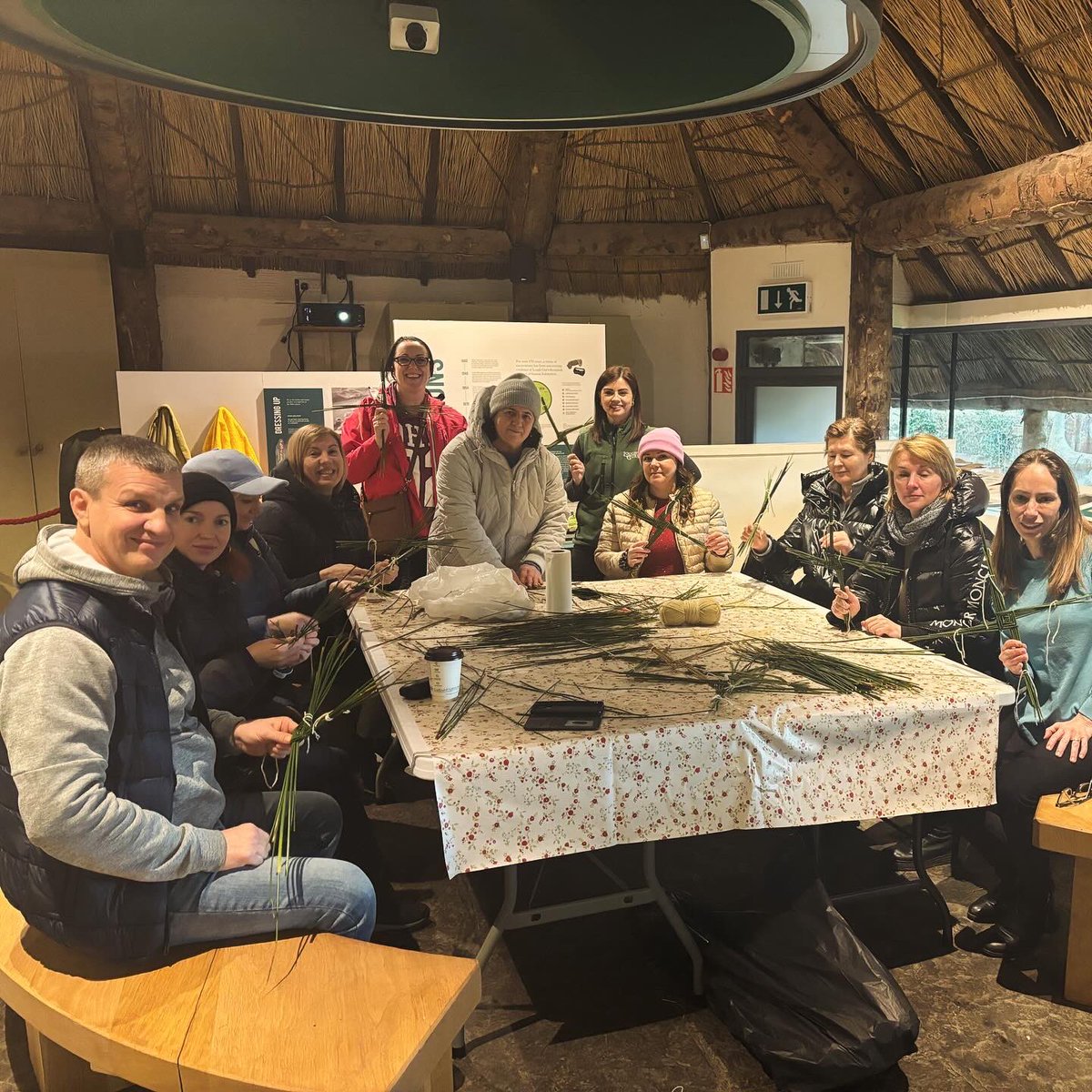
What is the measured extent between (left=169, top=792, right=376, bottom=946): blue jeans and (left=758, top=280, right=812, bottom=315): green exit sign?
16.2 feet

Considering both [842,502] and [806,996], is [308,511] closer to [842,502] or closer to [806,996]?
[842,502]

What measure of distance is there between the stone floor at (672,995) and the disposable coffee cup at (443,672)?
78 cm

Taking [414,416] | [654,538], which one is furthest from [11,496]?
[654,538]

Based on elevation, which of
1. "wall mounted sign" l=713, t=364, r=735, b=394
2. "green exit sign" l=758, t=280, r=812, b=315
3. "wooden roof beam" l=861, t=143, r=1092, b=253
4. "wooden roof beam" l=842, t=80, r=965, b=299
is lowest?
"wall mounted sign" l=713, t=364, r=735, b=394

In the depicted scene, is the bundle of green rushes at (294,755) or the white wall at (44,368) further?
the white wall at (44,368)

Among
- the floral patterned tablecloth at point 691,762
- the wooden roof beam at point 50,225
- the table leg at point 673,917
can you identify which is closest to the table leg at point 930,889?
the floral patterned tablecloth at point 691,762

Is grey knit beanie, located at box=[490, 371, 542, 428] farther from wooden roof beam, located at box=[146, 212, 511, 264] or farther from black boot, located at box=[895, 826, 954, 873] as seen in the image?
wooden roof beam, located at box=[146, 212, 511, 264]

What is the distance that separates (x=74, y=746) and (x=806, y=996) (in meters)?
1.55

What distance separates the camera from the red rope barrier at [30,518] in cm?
514

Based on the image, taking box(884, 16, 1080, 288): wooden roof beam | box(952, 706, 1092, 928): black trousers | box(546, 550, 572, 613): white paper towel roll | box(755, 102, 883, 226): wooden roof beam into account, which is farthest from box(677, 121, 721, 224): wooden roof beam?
box(952, 706, 1092, 928): black trousers

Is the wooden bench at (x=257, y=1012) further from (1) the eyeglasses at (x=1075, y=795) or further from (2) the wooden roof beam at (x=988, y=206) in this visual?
(2) the wooden roof beam at (x=988, y=206)

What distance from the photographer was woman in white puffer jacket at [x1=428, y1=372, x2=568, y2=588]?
3.33 m

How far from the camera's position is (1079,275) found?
4.75 metres

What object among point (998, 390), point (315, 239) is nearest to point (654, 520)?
point (998, 390)
